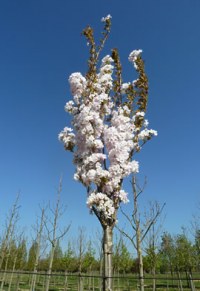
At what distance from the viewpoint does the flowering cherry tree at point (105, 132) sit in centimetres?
425

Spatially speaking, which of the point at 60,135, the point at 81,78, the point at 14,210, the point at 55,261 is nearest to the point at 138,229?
the point at 60,135

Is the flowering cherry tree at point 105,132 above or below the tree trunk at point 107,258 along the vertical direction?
above

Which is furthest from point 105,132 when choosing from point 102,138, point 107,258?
point 107,258

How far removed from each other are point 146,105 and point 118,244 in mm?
15210

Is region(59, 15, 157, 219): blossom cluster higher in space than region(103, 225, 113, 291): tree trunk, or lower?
higher

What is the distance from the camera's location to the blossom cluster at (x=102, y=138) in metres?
4.32

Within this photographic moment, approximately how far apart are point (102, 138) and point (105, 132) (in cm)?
23

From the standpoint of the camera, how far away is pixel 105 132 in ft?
15.5

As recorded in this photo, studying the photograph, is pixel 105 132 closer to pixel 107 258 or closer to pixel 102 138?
pixel 102 138

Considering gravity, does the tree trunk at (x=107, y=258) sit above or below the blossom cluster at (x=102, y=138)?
below

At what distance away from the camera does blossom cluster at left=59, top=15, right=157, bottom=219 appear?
4.32m

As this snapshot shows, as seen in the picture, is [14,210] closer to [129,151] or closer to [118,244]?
[118,244]

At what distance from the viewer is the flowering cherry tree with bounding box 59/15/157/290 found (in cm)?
425

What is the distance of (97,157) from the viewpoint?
4.50m
